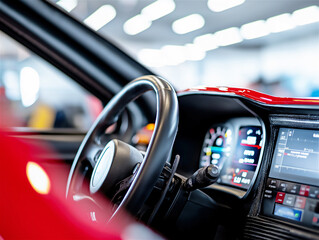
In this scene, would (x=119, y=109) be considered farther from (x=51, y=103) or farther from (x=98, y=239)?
(x=51, y=103)

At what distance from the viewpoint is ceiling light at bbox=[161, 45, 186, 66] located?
12.5 metres

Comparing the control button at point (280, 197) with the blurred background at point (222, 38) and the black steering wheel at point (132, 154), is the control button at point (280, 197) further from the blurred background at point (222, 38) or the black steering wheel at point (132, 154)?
the blurred background at point (222, 38)

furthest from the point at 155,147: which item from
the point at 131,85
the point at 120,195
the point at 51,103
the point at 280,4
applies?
the point at 280,4

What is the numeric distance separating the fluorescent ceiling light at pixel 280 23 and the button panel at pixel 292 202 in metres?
8.35

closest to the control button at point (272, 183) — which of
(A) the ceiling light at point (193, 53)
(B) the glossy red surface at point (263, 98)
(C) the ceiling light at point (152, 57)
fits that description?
(B) the glossy red surface at point (263, 98)

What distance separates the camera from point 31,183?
0.60 meters

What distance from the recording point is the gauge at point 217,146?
143 cm

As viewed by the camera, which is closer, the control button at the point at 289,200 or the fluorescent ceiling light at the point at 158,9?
the control button at the point at 289,200

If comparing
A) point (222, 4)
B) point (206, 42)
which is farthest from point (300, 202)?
point (206, 42)

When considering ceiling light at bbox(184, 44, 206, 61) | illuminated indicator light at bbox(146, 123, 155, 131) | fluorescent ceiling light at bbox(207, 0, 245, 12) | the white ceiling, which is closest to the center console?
illuminated indicator light at bbox(146, 123, 155, 131)

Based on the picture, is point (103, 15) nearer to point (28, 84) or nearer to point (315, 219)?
point (28, 84)

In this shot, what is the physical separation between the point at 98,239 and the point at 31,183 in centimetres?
14

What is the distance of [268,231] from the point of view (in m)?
1.06

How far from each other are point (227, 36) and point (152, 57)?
11.4 feet
